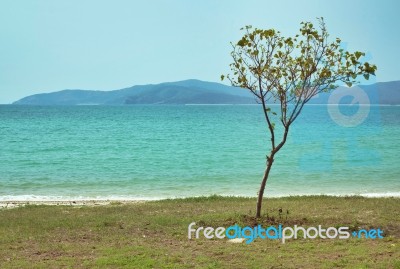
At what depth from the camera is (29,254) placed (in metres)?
11.0

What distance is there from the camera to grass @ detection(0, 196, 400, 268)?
1014 centimetres

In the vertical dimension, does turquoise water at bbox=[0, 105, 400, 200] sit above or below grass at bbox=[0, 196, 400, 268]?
below

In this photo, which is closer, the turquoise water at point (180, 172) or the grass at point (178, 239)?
the grass at point (178, 239)

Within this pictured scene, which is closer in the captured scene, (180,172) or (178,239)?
(178,239)

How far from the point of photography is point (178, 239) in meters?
12.0

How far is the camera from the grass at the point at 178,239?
10141 mm

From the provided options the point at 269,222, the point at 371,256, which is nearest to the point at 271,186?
the point at 269,222

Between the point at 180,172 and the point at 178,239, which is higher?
the point at 178,239

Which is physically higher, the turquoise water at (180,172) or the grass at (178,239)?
the grass at (178,239)

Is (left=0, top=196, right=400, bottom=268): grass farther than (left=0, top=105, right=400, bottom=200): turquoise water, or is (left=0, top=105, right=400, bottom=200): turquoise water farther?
(left=0, top=105, right=400, bottom=200): turquoise water

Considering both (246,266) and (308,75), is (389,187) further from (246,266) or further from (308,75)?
(246,266)

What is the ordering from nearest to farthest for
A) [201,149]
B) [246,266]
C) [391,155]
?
[246,266], [391,155], [201,149]

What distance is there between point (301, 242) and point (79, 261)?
15.3 ft

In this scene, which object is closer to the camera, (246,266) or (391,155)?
(246,266)
